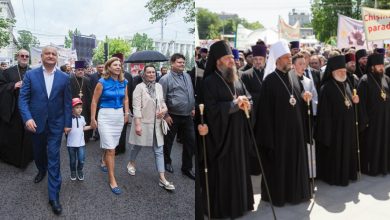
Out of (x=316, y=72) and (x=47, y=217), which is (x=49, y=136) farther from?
(x=316, y=72)

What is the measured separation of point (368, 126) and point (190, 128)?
4498mm

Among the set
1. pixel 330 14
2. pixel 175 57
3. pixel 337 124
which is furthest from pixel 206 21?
pixel 330 14

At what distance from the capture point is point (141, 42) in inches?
109

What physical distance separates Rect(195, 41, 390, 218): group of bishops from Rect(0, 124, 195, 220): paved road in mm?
545

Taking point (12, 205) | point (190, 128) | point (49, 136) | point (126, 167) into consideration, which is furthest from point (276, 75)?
point (12, 205)

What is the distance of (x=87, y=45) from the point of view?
8.41ft

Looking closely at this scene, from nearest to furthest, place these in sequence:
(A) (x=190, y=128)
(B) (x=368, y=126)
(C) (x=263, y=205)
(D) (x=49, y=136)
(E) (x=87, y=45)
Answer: (E) (x=87, y=45), (D) (x=49, y=136), (A) (x=190, y=128), (C) (x=263, y=205), (B) (x=368, y=126)

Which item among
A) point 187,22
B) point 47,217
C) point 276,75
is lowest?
point 47,217

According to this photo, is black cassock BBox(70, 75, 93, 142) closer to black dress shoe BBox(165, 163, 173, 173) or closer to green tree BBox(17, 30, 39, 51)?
green tree BBox(17, 30, 39, 51)

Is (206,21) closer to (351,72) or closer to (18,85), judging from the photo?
(18,85)

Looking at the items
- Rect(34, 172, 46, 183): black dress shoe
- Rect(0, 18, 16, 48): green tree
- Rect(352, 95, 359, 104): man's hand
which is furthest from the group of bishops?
Rect(0, 18, 16, 48): green tree

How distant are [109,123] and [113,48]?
0.53 m

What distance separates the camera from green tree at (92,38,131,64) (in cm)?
258

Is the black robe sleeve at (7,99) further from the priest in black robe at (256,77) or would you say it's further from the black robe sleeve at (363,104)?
the black robe sleeve at (363,104)
